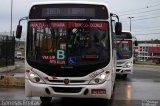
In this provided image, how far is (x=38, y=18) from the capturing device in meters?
12.8

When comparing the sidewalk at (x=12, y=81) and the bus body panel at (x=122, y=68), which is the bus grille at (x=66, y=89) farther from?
the bus body panel at (x=122, y=68)

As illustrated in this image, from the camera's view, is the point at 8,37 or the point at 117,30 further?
the point at 8,37

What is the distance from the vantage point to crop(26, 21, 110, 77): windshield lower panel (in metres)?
12.3

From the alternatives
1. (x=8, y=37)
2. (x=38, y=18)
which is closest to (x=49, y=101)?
(x=38, y=18)

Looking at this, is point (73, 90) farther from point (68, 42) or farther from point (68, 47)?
point (68, 42)

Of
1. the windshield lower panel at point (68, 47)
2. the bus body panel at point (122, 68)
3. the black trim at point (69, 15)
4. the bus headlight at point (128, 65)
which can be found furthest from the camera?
the bus headlight at point (128, 65)

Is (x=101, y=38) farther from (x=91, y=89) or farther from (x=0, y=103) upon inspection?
(x=0, y=103)

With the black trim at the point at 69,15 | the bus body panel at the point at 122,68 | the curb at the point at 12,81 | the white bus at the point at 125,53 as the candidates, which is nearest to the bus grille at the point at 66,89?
the black trim at the point at 69,15

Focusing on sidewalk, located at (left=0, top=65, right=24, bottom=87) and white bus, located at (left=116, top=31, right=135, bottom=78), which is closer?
sidewalk, located at (left=0, top=65, right=24, bottom=87)

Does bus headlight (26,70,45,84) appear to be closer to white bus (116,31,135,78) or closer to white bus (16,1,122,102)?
white bus (16,1,122,102)

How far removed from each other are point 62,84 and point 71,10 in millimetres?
2225

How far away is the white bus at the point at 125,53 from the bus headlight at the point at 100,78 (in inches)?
534

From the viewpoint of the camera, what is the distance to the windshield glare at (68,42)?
12.4 meters

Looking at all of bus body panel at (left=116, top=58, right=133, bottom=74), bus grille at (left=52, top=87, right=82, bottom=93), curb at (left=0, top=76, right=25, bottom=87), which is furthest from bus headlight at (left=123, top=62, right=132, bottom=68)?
bus grille at (left=52, top=87, right=82, bottom=93)
